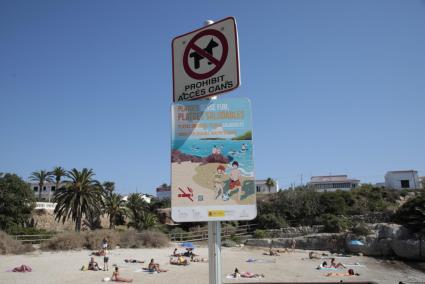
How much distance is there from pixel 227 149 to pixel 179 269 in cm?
2112

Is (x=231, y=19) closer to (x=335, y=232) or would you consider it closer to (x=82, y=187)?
(x=82, y=187)

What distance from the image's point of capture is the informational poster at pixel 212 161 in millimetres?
1819

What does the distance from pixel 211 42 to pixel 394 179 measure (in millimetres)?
77249

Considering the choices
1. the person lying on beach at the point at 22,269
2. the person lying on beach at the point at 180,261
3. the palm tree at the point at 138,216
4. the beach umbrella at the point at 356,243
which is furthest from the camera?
the palm tree at the point at 138,216

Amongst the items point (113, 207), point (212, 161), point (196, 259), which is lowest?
point (196, 259)

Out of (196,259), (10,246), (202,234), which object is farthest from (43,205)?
(196,259)

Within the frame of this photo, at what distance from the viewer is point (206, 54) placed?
79.8 inches

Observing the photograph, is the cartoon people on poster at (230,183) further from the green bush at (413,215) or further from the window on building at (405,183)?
the window on building at (405,183)

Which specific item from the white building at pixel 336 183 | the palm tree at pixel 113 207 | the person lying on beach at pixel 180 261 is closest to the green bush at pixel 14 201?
the palm tree at pixel 113 207

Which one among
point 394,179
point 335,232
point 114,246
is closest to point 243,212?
point 114,246

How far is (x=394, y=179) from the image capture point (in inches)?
2758

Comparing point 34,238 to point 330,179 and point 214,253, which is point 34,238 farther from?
point 330,179

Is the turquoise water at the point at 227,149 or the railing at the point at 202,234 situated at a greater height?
the turquoise water at the point at 227,149

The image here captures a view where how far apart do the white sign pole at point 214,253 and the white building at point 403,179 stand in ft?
245
